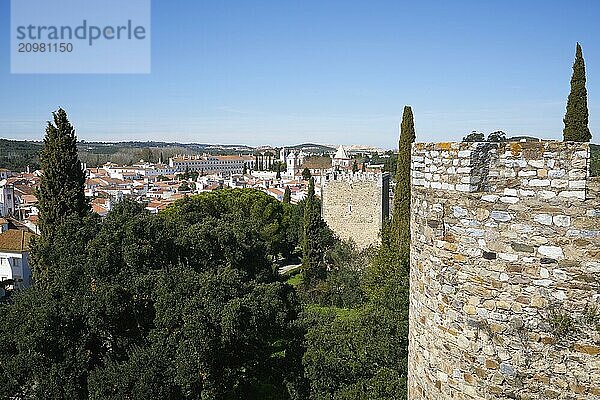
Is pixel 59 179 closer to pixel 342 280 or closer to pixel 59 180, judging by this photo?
pixel 59 180

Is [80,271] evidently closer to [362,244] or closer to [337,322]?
[337,322]

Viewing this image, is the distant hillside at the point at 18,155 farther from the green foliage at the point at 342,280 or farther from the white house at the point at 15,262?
the green foliage at the point at 342,280

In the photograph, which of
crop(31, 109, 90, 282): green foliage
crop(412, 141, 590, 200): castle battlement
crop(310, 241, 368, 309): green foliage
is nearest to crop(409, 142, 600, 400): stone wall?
crop(412, 141, 590, 200): castle battlement

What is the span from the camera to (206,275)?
10.6 m

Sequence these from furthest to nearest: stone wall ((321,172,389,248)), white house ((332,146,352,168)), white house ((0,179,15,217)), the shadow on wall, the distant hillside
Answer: the distant hillside < white house ((332,146,352,168)) < white house ((0,179,15,217)) < stone wall ((321,172,389,248)) < the shadow on wall

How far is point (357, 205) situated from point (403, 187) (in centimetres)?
1090

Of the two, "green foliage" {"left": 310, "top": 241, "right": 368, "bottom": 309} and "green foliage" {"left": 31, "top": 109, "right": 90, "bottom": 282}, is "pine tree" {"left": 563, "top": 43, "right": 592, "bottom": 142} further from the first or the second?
"green foliage" {"left": 31, "top": 109, "right": 90, "bottom": 282}

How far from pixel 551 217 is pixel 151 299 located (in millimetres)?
8700

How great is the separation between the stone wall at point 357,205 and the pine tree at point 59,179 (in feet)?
52.5

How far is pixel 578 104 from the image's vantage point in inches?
651

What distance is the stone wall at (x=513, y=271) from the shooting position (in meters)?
3.06

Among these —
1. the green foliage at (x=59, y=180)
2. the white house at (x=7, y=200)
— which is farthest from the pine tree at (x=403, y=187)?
the white house at (x=7, y=200)

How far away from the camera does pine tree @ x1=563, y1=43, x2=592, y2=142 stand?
54.0 ft

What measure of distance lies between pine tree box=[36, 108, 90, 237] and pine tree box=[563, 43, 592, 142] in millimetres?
17128
